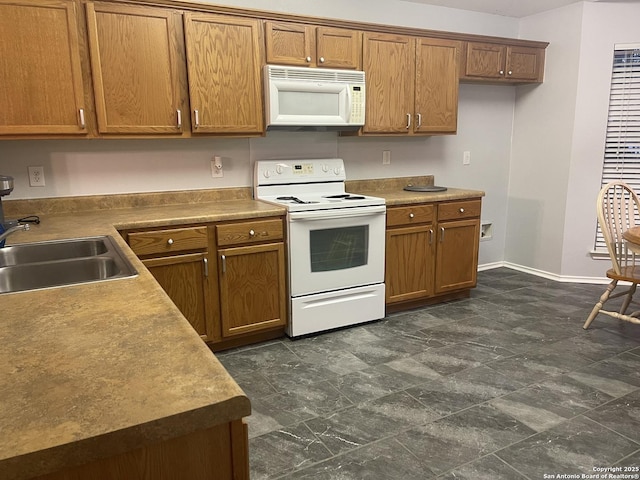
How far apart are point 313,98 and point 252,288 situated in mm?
1313

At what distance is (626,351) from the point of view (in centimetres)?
284

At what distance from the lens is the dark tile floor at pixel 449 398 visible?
1.88 meters

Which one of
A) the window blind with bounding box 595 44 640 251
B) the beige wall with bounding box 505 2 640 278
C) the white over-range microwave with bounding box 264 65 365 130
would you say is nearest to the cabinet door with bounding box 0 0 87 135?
the white over-range microwave with bounding box 264 65 365 130

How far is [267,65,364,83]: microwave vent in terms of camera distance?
294 cm

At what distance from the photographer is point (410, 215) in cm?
340

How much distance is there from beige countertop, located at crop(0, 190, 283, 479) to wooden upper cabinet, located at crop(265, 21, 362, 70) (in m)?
2.13

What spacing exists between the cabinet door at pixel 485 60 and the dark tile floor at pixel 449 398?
197 cm

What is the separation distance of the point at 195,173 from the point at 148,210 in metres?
0.45

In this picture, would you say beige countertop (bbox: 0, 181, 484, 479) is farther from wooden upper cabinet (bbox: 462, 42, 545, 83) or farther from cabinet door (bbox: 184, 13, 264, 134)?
wooden upper cabinet (bbox: 462, 42, 545, 83)

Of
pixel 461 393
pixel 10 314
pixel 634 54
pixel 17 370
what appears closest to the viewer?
pixel 17 370

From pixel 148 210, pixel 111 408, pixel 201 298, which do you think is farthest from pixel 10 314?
pixel 148 210

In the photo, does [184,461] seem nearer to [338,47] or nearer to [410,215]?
[410,215]

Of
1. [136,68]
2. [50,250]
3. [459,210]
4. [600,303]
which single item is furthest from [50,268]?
[600,303]

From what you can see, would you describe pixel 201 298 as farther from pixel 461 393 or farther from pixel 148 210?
pixel 461 393
